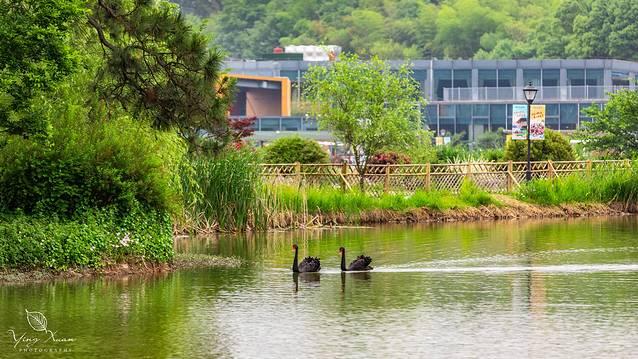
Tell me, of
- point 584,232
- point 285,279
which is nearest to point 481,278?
point 285,279

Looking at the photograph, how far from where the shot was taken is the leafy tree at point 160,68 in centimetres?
2933

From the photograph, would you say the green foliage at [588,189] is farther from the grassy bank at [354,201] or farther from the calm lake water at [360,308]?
the calm lake water at [360,308]

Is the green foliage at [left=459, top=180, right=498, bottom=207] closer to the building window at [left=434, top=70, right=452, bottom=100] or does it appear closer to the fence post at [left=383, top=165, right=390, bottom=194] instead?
the fence post at [left=383, top=165, right=390, bottom=194]

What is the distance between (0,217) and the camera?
2745 cm

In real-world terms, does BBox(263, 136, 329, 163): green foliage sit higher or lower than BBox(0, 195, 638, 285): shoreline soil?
higher

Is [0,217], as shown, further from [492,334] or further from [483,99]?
[483,99]

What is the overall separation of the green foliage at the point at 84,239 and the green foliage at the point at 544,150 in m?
29.7

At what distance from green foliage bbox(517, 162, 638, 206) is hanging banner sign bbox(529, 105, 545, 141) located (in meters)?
2.21

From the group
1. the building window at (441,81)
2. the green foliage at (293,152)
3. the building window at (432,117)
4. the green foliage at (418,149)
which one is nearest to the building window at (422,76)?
the building window at (441,81)

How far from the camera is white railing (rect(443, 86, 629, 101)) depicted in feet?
404

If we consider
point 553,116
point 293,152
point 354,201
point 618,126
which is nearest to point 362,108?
point 293,152

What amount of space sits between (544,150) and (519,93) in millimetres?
68617

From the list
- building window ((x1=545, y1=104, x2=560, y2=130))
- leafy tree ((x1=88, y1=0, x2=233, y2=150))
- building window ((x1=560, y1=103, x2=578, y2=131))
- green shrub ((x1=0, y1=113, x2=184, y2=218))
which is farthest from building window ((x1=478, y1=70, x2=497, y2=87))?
green shrub ((x1=0, y1=113, x2=184, y2=218))

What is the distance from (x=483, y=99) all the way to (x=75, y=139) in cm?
10159
